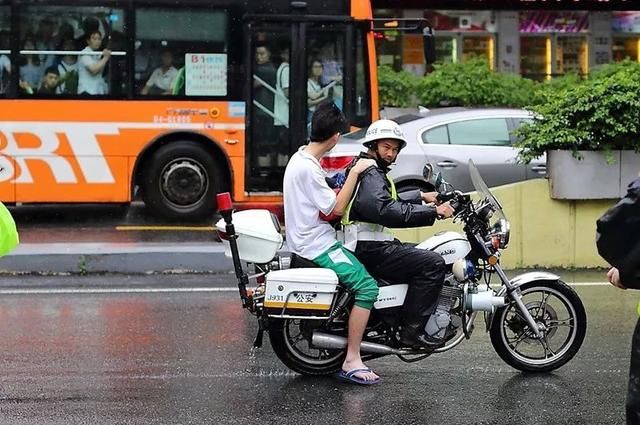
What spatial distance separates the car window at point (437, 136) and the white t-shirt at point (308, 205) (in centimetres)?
630

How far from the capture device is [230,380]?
7.04m

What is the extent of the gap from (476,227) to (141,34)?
8397 mm

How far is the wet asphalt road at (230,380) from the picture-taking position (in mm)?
6301

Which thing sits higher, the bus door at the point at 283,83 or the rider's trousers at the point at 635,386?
the bus door at the point at 283,83

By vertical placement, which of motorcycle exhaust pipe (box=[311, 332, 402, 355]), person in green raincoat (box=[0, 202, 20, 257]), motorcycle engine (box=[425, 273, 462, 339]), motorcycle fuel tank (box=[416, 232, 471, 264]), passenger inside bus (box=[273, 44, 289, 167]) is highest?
passenger inside bus (box=[273, 44, 289, 167])

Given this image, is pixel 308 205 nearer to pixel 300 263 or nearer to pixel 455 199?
pixel 300 263

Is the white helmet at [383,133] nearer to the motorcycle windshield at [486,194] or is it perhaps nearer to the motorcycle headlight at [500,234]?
the motorcycle windshield at [486,194]

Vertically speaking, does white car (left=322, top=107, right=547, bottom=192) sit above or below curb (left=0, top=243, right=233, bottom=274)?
above

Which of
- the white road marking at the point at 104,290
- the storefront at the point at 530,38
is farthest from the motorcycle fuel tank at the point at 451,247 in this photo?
the storefront at the point at 530,38

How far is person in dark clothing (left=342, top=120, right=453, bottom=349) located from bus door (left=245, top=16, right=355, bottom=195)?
7689 mm

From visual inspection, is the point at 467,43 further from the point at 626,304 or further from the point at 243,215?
the point at 243,215

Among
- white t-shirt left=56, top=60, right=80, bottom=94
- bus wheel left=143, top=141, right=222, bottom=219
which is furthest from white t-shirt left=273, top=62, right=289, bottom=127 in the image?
white t-shirt left=56, top=60, right=80, bottom=94

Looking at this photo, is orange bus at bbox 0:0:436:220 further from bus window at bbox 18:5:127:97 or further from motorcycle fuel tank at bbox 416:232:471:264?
motorcycle fuel tank at bbox 416:232:471:264

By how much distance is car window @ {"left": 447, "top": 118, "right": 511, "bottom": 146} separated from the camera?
1312 centimetres
